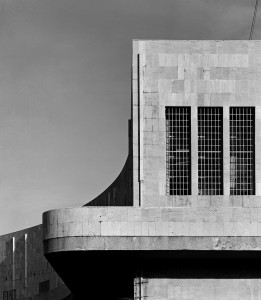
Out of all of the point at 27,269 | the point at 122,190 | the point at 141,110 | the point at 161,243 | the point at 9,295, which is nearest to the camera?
the point at 161,243

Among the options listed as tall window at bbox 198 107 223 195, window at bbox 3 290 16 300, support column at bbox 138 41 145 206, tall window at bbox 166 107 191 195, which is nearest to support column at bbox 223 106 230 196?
tall window at bbox 198 107 223 195

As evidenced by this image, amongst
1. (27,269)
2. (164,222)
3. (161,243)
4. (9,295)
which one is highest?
(27,269)

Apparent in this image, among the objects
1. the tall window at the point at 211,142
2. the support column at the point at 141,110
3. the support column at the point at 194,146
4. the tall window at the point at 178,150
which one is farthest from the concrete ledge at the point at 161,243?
the tall window at the point at 211,142

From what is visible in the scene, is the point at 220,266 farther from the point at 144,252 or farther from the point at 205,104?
the point at 205,104

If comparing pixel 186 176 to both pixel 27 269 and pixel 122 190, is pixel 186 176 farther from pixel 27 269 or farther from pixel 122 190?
pixel 27 269

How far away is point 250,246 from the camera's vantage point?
176 ft

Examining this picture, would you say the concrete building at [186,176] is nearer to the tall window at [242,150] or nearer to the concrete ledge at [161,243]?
the tall window at [242,150]

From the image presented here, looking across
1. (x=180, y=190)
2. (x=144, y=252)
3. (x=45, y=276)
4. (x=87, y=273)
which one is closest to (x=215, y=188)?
(x=180, y=190)

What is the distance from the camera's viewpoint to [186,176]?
56844 mm

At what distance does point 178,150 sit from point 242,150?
348cm

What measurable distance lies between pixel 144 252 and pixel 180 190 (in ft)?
15.2

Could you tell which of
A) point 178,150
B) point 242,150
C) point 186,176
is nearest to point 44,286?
point 186,176

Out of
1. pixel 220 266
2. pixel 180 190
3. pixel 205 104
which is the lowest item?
pixel 220 266

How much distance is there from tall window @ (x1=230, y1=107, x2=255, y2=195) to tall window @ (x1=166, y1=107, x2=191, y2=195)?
2.39 metres
